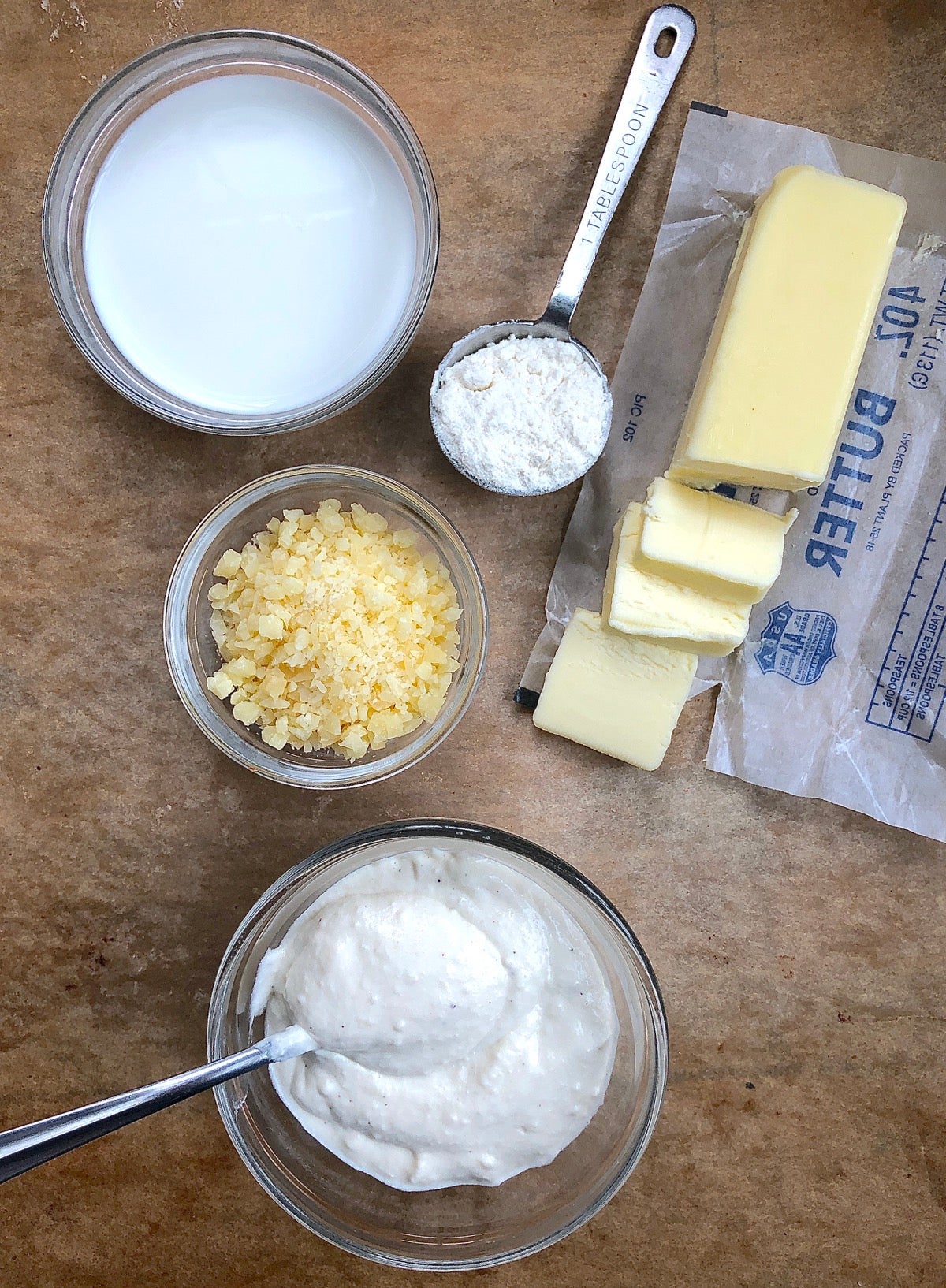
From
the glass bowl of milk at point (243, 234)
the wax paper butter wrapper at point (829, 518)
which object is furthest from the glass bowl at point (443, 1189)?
the glass bowl of milk at point (243, 234)

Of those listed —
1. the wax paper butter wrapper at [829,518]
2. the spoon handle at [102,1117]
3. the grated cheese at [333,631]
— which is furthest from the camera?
the wax paper butter wrapper at [829,518]

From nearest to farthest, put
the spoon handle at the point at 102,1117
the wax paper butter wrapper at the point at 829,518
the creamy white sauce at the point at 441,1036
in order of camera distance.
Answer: the spoon handle at the point at 102,1117 → the creamy white sauce at the point at 441,1036 → the wax paper butter wrapper at the point at 829,518

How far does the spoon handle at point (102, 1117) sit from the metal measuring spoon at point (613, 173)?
76 cm

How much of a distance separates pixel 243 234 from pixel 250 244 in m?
0.01

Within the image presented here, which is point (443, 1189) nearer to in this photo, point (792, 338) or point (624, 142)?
point (792, 338)

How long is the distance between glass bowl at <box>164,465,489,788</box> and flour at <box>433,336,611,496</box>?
105 mm

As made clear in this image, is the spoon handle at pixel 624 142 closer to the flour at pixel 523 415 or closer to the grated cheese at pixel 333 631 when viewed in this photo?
the flour at pixel 523 415

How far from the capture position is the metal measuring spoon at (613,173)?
1.26 meters

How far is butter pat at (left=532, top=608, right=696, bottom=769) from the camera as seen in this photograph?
51.4 inches

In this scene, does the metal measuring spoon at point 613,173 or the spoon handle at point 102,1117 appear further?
the metal measuring spoon at point 613,173

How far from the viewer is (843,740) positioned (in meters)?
1.35

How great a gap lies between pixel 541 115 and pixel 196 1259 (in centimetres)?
163

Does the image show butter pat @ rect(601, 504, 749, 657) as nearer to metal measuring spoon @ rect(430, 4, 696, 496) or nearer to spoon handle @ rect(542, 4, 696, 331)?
metal measuring spoon @ rect(430, 4, 696, 496)

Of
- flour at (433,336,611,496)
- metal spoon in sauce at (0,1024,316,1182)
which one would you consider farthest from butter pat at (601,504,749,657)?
metal spoon in sauce at (0,1024,316,1182)
